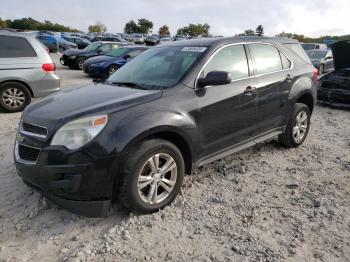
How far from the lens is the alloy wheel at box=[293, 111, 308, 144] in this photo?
5426mm

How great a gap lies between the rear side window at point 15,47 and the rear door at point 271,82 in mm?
5239

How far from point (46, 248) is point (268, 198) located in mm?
2315

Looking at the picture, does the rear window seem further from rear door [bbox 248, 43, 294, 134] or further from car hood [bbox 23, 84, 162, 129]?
car hood [bbox 23, 84, 162, 129]

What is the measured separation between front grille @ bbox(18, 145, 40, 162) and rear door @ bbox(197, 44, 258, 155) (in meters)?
1.64

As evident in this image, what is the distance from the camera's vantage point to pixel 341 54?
8656 millimetres

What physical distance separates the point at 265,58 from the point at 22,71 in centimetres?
532

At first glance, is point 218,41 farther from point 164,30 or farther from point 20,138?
point 164,30

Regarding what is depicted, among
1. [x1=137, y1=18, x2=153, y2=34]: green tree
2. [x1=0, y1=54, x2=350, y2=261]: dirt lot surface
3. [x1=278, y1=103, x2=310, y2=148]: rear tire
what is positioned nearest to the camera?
[x1=0, y1=54, x2=350, y2=261]: dirt lot surface

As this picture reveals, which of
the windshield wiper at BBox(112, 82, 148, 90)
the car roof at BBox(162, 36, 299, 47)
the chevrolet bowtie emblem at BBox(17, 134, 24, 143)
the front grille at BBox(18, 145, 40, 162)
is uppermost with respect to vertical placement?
the car roof at BBox(162, 36, 299, 47)

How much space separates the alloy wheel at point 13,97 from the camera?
759 centimetres

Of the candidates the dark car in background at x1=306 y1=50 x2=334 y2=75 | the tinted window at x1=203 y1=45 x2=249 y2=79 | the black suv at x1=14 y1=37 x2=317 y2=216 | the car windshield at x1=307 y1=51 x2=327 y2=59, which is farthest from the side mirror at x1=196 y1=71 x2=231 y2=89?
the car windshield at x1=307 y1=51 x2=327 y2=59

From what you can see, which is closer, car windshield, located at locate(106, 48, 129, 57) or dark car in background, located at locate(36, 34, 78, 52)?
car windshield, located at locate(106, 48, 129, 57)

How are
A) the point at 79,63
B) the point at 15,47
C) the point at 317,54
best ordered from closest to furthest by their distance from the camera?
1. the point at 15,47
2. the point at 317,54
3. the point at 79,63

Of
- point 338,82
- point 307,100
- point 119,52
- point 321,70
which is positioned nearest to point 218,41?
point 307,100
